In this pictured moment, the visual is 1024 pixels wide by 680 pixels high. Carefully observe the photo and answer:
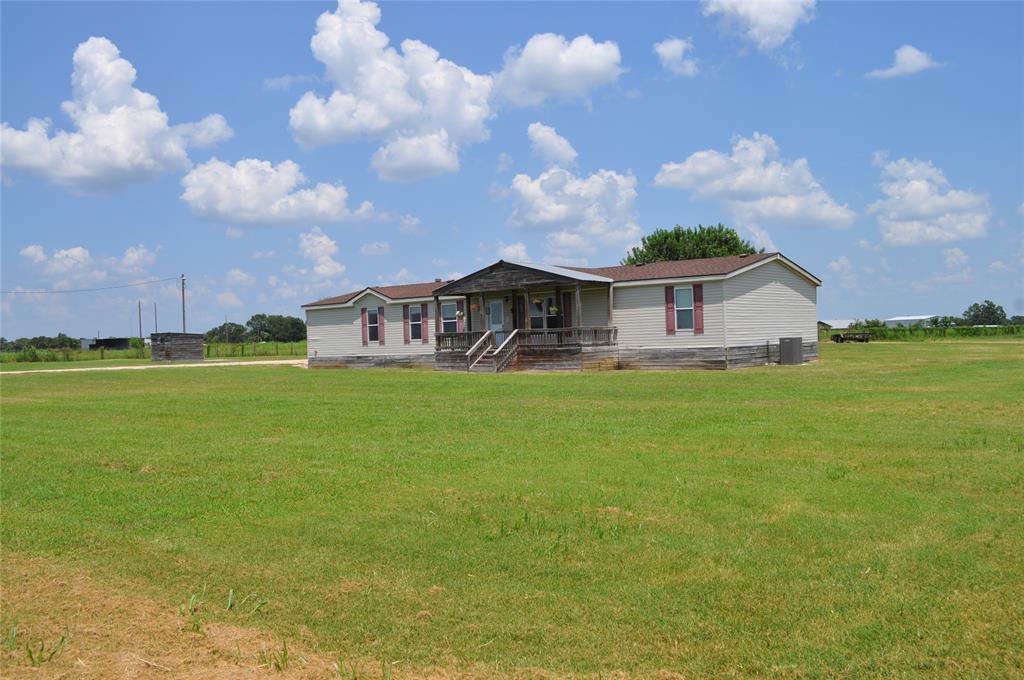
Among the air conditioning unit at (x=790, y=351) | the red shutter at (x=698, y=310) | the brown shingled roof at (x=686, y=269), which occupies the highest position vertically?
the brown shingled roof at (x=686, y=269)

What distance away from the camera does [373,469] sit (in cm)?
925

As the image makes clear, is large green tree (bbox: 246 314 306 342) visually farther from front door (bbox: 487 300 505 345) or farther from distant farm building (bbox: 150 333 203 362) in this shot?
front door (bbox: 487 300 505 345)

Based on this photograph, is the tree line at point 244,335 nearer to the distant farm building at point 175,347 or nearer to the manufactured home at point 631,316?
the distant farm building at point 175,347

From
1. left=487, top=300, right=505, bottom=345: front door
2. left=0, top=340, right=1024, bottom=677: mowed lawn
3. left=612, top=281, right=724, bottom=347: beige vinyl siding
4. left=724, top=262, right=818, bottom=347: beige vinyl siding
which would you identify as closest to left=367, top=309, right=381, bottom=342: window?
left=487, top=300, right=505, bottom=345: front door

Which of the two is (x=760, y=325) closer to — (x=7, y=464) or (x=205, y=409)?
(x=205, y=409)

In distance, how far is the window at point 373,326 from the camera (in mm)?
38062

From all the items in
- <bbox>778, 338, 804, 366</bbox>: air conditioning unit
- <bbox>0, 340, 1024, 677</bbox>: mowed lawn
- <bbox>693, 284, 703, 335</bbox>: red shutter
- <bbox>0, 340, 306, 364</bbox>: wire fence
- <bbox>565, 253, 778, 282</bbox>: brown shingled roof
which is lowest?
<bbox>0, 340, 1024, 677</bbox>: mowed lawn

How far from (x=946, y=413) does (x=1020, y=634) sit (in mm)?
9447

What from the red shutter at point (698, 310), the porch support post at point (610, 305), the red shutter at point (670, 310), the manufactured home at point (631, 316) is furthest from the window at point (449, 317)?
the red shutter at point (698, 310)

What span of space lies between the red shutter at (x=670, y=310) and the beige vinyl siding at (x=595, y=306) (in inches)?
97.5

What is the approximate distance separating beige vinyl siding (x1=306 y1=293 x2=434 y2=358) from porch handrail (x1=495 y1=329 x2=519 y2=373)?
23.0 ft

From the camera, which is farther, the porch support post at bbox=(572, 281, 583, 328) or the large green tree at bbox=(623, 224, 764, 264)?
the large green tree at bbox=(623, 224, 764, 264)

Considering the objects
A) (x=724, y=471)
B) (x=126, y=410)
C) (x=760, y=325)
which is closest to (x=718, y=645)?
(x=724, y=471)

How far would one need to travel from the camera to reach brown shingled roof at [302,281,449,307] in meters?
36.7
